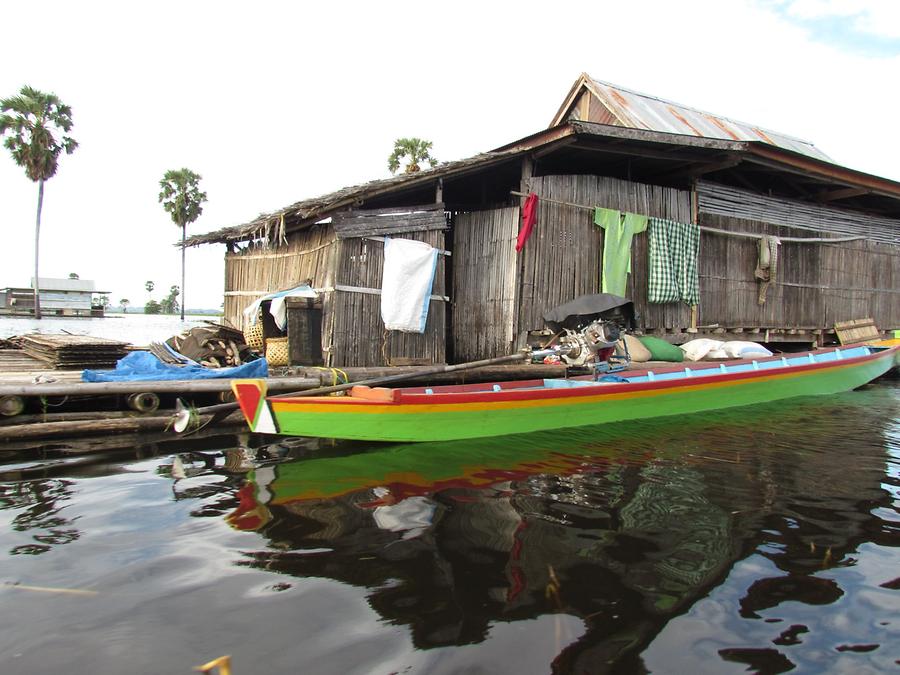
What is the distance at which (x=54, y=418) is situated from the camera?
6.88 metres

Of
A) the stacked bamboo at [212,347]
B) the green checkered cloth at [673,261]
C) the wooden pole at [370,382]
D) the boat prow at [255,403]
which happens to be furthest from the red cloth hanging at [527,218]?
the boat prow at [255,403]

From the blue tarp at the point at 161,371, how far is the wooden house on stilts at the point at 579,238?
940 millimetres

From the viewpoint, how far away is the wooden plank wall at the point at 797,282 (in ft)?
41.3

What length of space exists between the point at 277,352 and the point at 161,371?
189 centimetres

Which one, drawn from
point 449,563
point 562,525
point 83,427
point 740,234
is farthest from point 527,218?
point 83,427

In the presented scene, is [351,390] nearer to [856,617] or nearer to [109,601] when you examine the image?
[109,601]

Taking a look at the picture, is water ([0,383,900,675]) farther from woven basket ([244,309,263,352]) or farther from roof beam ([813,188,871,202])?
roof beam ([813,188,871,202])

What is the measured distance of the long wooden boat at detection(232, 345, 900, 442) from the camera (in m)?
5.74

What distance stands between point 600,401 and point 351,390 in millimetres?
3368

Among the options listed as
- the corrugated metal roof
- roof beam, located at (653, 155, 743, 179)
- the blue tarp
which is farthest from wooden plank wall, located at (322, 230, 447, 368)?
the corrugated metal roof

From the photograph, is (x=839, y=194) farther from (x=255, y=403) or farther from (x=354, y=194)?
(x=255, y=403)

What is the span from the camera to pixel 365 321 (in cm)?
907

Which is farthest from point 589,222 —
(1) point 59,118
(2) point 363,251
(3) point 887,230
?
(1) point 59,118

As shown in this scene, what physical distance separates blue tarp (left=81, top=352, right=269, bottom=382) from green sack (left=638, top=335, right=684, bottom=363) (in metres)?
7.27
